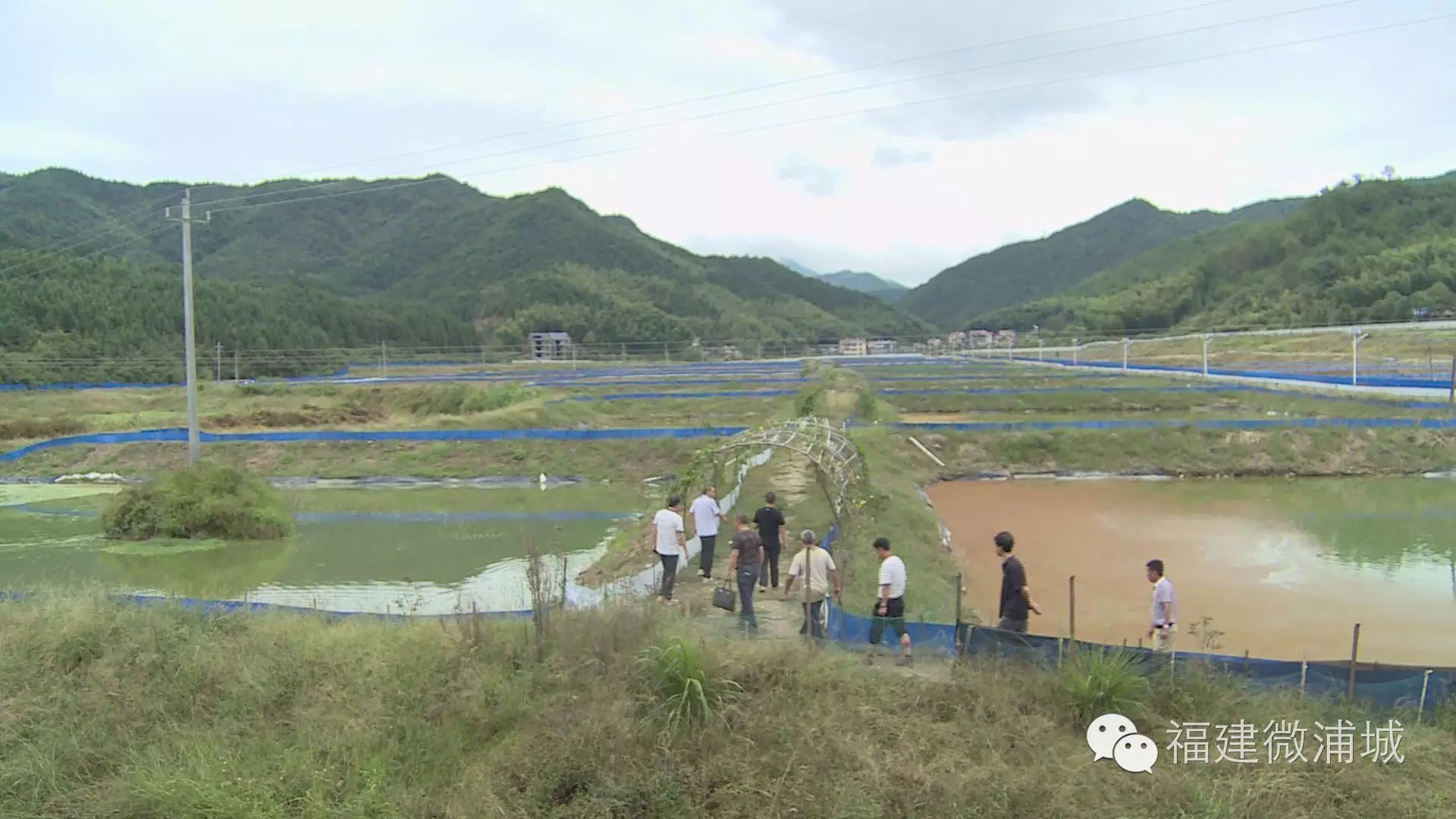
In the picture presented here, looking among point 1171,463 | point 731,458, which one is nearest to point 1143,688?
point 731,458

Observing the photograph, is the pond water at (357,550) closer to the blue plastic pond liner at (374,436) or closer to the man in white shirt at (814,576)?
the man in white shirt at (814,576)

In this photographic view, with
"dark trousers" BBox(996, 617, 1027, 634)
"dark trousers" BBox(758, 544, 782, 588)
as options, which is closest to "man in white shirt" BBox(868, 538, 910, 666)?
"dark trousers" BBox(996, 617, 1027, 634)

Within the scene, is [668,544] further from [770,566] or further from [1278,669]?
[1278,669]

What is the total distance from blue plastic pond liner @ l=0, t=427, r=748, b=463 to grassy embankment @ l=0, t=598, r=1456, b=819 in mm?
18531

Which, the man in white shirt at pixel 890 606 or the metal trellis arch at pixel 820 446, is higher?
the metal trellis arch at pixel 820 446

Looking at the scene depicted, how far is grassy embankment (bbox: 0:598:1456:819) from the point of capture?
614cm

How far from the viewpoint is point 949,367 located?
65.6 metres

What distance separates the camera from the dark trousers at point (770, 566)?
10.8 metres

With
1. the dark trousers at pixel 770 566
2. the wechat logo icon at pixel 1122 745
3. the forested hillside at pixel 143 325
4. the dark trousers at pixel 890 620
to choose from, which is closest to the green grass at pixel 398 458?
the dark trousers at pixel 770 566

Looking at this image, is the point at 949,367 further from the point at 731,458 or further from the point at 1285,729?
the point at 1285,729

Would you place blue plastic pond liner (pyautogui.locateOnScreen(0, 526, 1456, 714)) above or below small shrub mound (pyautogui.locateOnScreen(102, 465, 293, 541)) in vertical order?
above

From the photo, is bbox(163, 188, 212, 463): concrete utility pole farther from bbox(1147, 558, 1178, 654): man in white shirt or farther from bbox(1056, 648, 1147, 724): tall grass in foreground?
bbox(1147, 558, 1178, 654): man in white shirt

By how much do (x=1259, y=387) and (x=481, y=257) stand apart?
361 feet

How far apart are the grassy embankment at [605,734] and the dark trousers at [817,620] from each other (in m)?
0.81
